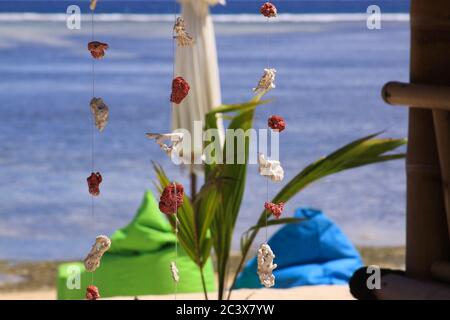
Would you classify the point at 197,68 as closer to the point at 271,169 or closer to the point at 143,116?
the point at 271,169

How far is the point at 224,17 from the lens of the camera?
32812 millimetres

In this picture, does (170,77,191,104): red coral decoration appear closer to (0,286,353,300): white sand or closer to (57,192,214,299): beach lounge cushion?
(0,286,353,300): white sand

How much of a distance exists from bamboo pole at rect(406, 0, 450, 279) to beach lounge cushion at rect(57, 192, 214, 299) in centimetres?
208

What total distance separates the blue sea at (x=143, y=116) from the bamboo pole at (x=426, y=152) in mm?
2583

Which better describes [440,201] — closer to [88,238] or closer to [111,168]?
[88,238]

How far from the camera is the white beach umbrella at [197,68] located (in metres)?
6.14

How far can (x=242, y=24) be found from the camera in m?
30.0

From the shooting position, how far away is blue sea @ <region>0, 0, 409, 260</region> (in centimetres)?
920

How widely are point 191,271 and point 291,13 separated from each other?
30.8m

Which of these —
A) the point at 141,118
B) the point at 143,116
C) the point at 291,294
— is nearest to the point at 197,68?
the point at 291,294

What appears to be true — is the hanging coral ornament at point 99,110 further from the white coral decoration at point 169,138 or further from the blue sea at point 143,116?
the blue sea at point 143,116

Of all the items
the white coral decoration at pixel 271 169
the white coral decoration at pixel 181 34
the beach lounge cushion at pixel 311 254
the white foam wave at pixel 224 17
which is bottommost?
the beach lounge cushion at pixel 311 254

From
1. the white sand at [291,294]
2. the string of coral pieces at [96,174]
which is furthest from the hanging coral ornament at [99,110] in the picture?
the white sand at [291,294]

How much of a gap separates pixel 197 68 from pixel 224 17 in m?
26.8
